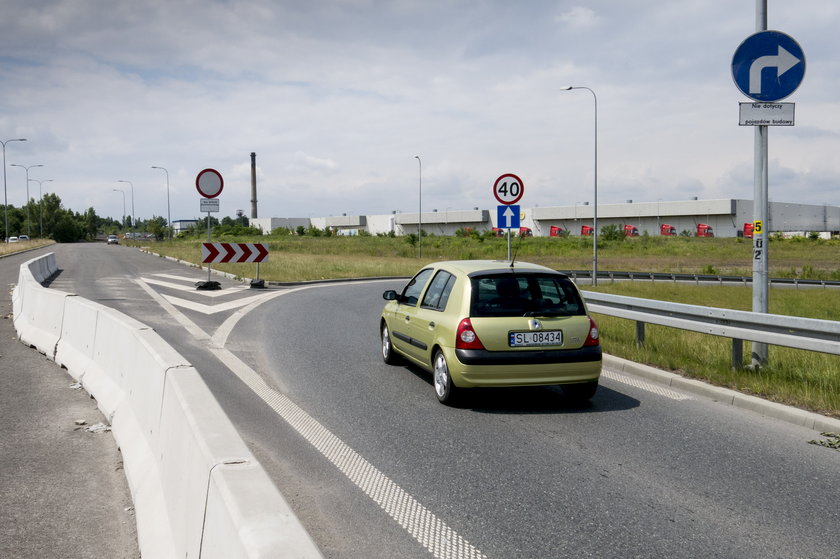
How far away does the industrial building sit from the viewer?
9131 centimetres

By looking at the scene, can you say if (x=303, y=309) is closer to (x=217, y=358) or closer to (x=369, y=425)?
(x=217, y=358)

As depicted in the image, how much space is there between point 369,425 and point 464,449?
1.02 m

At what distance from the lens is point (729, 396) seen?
7262 mm

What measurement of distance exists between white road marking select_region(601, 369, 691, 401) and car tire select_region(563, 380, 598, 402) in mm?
924

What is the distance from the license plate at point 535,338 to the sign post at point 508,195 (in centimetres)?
756

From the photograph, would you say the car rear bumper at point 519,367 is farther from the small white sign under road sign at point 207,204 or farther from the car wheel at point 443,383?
the small white sign under road sign at point 207,204

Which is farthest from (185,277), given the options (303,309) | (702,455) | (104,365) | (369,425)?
(702,455)

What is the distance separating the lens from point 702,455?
549cm

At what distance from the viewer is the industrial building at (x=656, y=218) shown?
300 ft

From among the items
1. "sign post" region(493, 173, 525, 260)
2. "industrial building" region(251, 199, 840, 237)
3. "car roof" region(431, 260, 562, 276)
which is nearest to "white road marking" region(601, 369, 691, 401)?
"car roof" region(431, 260, 562, 276)

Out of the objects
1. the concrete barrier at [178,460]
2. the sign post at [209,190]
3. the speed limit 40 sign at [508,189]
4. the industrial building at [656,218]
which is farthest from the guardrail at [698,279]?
the industrial building at [656,218]

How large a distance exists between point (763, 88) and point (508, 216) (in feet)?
21.2

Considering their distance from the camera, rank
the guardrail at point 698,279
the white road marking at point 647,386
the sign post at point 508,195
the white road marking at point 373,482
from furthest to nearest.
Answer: the guardrail at point 698,279
the sign post at point 508,195
the white road marking at point 647,386
the white road marking at point 373,482

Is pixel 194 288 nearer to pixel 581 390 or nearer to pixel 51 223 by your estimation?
pixel 581 390
